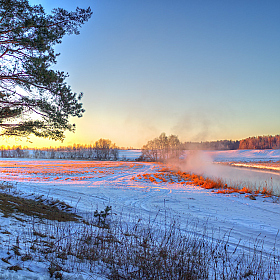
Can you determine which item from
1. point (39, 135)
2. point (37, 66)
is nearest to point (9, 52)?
point (37, 66)

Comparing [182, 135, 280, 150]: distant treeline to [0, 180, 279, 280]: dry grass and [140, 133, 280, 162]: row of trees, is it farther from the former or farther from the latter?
[0, 180, 279, 280]: dry grass

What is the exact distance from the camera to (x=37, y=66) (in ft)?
21.5

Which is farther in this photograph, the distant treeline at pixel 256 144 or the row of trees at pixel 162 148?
the distant treeline at pixel 256 144

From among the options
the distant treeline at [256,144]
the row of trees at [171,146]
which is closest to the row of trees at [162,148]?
the row of trees at [171,146]

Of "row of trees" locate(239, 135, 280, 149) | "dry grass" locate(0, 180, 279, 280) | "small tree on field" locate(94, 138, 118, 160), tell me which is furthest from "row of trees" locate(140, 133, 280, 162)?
"dry grass" locate(0, 180, 279, 280)

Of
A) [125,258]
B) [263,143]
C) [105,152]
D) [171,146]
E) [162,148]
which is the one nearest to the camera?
[125,258]

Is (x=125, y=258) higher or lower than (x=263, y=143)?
lower

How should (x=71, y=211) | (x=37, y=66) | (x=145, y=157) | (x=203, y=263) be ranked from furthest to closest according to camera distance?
(x=145, y=157) < (x=71, y=211) < (x=37, y=66) < (x=203, y=263)

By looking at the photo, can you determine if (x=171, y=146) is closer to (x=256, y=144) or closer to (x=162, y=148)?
(x=162, y=148)

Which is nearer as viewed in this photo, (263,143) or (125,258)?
(125,258)

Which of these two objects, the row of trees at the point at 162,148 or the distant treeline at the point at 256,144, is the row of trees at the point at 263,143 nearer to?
the distant treeline at the point at 256,144

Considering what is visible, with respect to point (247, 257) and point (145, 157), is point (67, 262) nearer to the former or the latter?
point (247, 257)

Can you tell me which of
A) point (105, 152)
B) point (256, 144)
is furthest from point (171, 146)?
point (256, 144)

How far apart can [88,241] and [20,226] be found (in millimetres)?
2136
